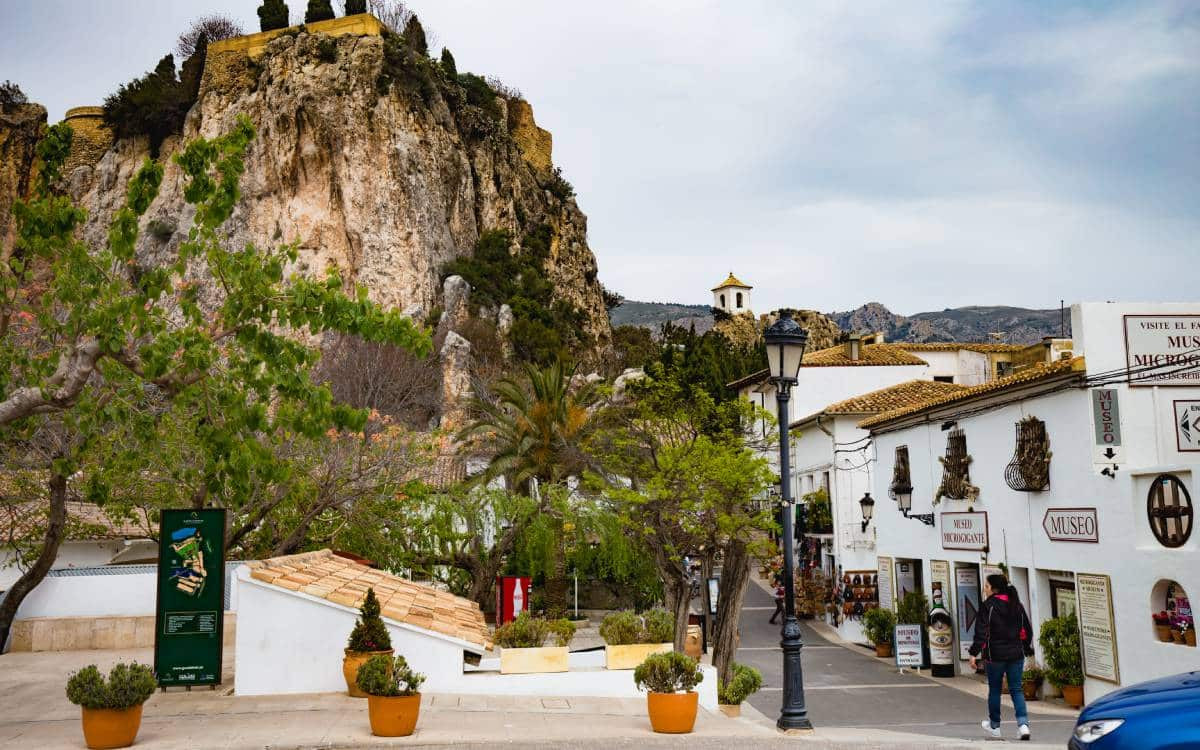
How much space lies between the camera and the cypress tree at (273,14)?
6788 centimetres

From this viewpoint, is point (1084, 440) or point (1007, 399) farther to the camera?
point (1007, 399)

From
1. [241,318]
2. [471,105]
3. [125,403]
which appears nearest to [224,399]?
[241,318]

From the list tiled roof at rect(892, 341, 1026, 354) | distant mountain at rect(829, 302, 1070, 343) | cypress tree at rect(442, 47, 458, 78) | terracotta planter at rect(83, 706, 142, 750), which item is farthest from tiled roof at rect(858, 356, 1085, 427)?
distant mountain at rect(829, 302, 1070, 343)

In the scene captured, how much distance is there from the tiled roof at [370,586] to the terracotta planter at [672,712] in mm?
3179

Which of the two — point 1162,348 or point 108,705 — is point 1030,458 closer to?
point 1162,348

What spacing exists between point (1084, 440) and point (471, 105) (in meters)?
59.4

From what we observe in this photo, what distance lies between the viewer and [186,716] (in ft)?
31.9

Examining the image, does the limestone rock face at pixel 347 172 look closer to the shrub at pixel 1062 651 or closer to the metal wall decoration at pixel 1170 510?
the shrub at pixel 1062 651

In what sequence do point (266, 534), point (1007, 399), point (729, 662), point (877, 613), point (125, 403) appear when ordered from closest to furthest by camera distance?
point (125, 403) < point (729, 662) < point (1007, 399) < point (266, 534) < point (877, 613)

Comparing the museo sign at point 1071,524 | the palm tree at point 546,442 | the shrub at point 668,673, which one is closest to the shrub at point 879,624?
the museo sign at point 1071,524

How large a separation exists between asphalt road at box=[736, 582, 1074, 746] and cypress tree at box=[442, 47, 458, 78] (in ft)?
173

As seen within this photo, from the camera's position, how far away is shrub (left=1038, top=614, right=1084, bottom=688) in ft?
52.0

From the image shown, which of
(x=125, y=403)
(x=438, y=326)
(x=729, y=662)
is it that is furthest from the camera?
(x=438, y=326)

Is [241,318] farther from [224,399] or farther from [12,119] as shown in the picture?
[12,119]
